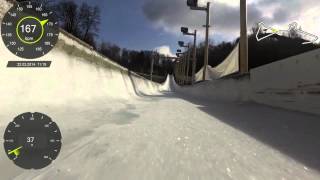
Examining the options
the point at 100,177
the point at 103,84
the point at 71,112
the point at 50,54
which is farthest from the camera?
the point at 103,84

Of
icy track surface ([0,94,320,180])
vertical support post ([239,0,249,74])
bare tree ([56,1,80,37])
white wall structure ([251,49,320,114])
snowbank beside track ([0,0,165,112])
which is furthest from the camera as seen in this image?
bare tree ([56,1,80,37])

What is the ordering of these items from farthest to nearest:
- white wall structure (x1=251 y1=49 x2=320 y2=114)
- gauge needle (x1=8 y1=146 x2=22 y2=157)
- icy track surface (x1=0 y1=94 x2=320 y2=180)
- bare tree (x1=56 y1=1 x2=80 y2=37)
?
bare tree (x1=56 y1=1 x2=80 y2=37), white wall structure (x1=251 y1=49 x2=320 y2=114), gauge needle (x1=8 y1=146 x2=22 y2=157), icy track surface (x1=0 y1=94 x2=320 y2=180)

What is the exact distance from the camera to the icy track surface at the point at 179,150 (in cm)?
288

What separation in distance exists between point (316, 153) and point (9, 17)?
15.0ft

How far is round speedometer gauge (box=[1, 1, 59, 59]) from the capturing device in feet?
16.0

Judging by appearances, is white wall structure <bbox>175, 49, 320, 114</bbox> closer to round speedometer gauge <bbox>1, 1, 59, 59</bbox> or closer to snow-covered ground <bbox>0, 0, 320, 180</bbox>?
snow-covered ground <bbox>0, 0, 320, 180</bbox>

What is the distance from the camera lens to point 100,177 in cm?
274

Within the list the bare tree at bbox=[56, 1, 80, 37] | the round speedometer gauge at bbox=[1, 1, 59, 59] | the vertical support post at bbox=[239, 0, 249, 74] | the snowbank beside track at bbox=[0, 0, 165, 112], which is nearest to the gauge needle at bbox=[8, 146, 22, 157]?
the snowbank beside track at bbox=[0, 0, 165, 112]

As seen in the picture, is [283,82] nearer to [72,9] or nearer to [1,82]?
[1,82]

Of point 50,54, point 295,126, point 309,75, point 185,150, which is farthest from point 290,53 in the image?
point 185,150

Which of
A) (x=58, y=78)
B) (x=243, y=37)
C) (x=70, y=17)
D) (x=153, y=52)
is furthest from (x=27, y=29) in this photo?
(x=153, y=52)

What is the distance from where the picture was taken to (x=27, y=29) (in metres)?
5.18
